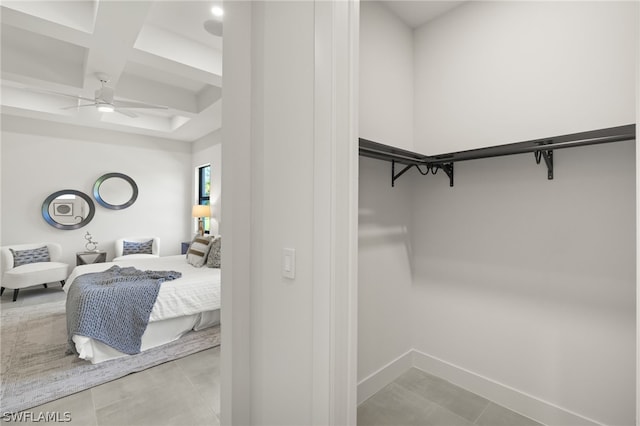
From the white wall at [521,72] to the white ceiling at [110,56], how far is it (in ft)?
6.14

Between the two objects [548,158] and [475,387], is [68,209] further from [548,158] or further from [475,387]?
[548,158]

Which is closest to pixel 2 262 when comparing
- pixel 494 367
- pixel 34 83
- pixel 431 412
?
pixel 34 83

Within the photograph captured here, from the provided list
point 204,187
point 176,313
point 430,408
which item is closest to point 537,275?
point 430,408

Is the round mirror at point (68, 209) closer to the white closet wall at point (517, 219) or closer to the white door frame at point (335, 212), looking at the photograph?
the white closet wall at point (517, 219)

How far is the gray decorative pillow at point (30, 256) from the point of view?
175 inches

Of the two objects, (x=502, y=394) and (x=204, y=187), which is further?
(x=204, y=187)

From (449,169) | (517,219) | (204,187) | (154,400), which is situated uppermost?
(204,187)

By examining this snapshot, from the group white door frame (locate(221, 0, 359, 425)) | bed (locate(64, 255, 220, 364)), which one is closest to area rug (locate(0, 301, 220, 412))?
bed (locate(64, 255, 220, 364))

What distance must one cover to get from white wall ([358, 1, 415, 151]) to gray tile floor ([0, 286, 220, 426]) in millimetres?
2031

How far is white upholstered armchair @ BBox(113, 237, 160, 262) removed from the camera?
216 inches

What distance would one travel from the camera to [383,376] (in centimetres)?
209

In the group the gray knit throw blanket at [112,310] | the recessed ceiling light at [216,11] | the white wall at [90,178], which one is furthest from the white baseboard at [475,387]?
the white wall at [90,178]

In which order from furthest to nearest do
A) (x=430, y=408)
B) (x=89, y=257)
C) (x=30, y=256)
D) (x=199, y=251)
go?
(x=89, y=257)
(x=30, y=256)
(x=199, y=251)
(x=430, y=408)

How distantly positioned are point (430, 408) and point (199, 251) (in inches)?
123
